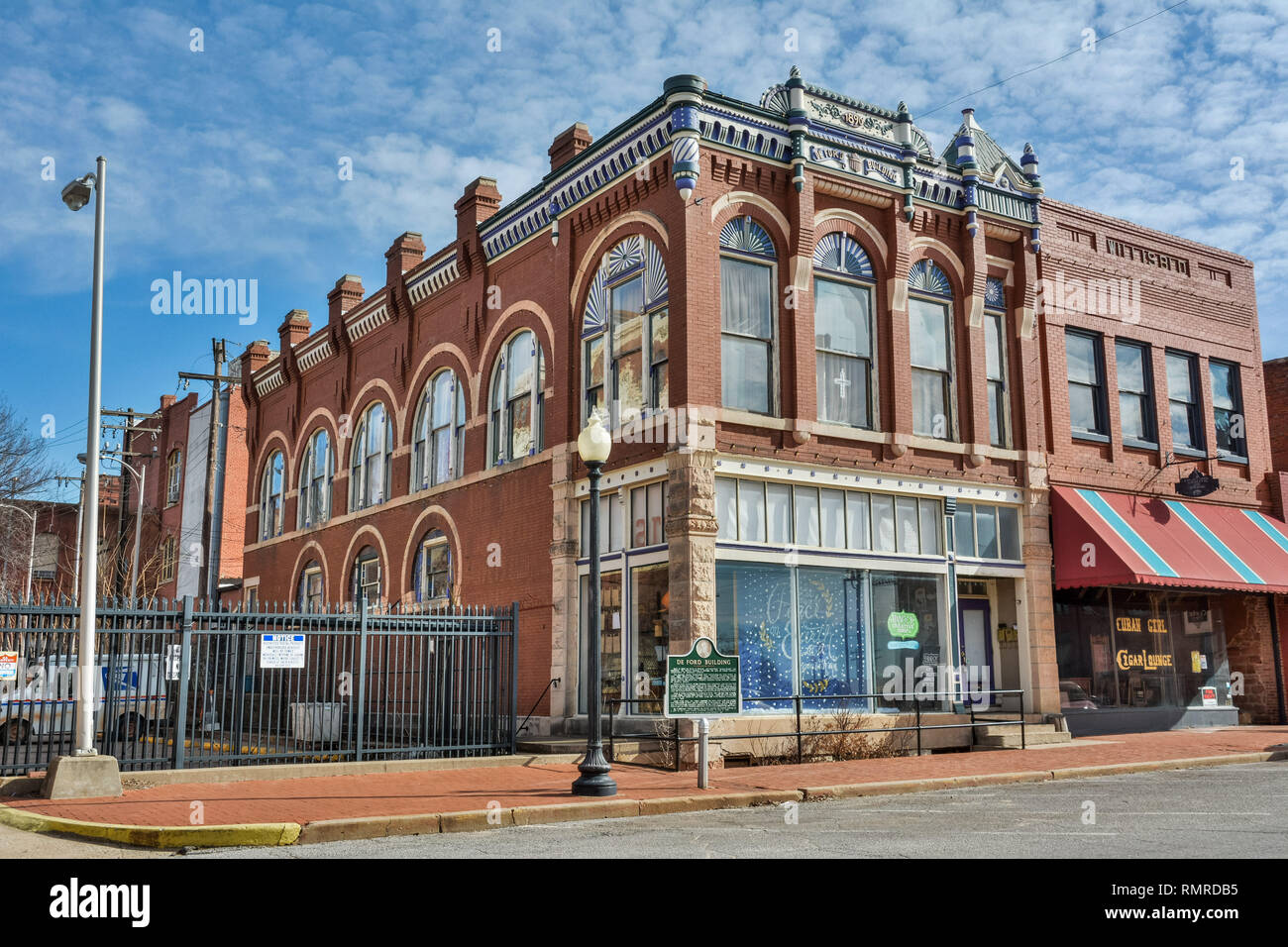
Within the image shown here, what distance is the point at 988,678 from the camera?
20.3m

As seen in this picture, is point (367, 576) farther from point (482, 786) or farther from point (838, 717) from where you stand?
point (482, 786)

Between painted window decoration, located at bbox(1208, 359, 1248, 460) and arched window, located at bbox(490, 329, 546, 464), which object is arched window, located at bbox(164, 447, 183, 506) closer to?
arched window, located at bbox(490, 329, 546, 464)

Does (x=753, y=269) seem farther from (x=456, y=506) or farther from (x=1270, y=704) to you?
(x=1270, y=704)

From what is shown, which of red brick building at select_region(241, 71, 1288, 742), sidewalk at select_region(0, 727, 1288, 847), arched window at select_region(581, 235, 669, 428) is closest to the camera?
sidewalk at select_region(0, 727, 1288, 847)

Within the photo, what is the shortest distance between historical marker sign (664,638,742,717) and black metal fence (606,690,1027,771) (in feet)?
5.23

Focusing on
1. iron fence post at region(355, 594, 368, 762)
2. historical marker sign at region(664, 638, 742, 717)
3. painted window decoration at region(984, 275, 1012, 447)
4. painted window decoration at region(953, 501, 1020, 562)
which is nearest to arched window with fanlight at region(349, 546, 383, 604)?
iron fence post at region(355, 594, 368, 762)

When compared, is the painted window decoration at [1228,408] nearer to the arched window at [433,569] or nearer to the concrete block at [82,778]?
the arched window at [433,569]

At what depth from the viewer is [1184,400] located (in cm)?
2370

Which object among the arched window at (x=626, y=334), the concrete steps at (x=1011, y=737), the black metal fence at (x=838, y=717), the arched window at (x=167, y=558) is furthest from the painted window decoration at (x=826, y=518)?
the arched window at (x=167, y=558)

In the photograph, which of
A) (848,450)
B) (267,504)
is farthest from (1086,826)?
(267,504)

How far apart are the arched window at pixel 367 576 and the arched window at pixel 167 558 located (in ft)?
68.4

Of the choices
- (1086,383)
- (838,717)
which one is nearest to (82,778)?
(838,717)

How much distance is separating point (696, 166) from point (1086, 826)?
38.4 ft

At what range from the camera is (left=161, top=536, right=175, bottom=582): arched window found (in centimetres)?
4609
